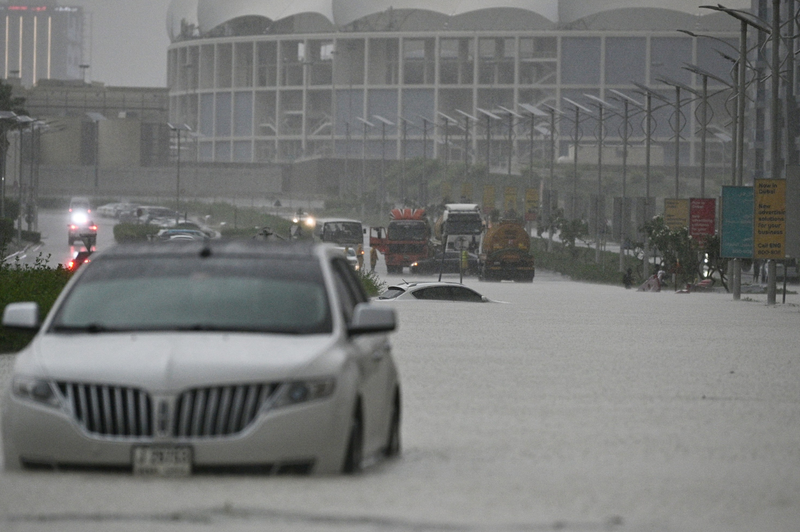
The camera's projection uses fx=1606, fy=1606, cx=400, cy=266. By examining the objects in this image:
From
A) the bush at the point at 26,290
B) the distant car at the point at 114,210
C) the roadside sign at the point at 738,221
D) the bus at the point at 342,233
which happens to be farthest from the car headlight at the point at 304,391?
the distant car at the point at 114,210

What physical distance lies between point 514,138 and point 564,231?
7538 centimetres

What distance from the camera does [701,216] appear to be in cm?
5203

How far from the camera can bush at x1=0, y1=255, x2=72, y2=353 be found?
21.1 meters

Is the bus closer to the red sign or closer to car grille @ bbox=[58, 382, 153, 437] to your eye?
the red sign

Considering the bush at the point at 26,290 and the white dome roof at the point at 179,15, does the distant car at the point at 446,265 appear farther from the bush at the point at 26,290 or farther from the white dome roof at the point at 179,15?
the white dome roof at the point at 179,15

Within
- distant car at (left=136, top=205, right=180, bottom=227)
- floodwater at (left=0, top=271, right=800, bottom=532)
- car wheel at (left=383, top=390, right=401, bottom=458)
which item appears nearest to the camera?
floodwater at (left=0, top=271, right=800, bottom=532)

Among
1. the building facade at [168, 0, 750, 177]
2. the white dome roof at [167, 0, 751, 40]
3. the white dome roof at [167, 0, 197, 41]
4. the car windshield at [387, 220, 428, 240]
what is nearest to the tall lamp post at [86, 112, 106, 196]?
the building facade at [168, 0, 750, 177]

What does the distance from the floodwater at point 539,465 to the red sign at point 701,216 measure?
94.3 feet

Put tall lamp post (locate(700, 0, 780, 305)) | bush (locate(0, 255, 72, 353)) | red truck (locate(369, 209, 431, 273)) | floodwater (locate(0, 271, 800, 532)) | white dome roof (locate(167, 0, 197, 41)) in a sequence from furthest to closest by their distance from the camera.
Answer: white dome roof (locate(167, 0, 197, 41)) < red truck (locate(369, 209, 431, 273)) < tall lamp post (locate(700, 0, 780, 305)) < bush (locate(0, 255, 72, 353)) < floodwater (locate(0, 271, 800, 532))

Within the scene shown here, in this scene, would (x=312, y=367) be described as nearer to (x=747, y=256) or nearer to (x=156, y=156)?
(x=747, y=256)

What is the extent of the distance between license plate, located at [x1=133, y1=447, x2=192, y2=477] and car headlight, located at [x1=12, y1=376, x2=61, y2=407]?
50 centimetres

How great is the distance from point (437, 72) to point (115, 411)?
493 ft

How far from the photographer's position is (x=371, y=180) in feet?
484

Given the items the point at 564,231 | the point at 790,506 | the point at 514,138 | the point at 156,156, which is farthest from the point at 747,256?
the point at 156,156
